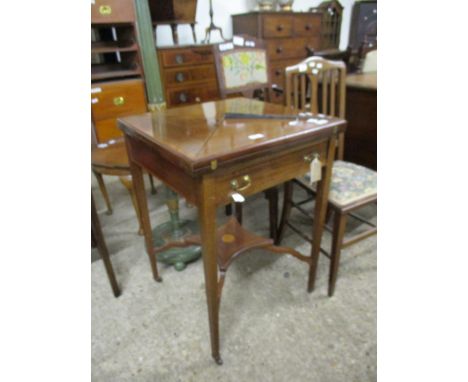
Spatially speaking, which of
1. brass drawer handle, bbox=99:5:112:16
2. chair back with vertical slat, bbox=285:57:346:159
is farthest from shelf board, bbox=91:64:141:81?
chair back with vertical slat, bbox=285:57:346:159

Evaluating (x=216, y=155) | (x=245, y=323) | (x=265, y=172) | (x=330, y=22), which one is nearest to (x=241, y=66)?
(x=265, y=172)

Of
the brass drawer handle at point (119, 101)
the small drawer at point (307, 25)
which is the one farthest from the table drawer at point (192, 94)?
the small drawer at point (307, 25)

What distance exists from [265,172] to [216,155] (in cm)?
21

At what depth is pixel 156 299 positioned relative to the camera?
4.75 feet

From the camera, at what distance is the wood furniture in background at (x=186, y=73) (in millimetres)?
2404

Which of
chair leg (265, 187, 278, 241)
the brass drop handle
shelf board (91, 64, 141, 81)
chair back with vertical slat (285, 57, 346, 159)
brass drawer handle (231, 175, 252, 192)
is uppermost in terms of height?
shelf board (91, 64, 141, 81)

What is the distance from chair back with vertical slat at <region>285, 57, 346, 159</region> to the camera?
147 centimetres

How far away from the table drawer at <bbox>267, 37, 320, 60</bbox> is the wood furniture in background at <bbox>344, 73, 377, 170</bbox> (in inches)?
41.0

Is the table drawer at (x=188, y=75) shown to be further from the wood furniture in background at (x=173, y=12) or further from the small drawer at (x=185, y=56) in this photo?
the wood furniture in background at (x=173, y=12)

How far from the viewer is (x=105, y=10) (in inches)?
78.7

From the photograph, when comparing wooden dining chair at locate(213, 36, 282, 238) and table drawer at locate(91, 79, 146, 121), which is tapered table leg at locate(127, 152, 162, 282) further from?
table drawer at locate(91, 79, 146, 121)

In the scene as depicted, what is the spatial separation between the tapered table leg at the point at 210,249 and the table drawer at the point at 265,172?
0.11 ft
